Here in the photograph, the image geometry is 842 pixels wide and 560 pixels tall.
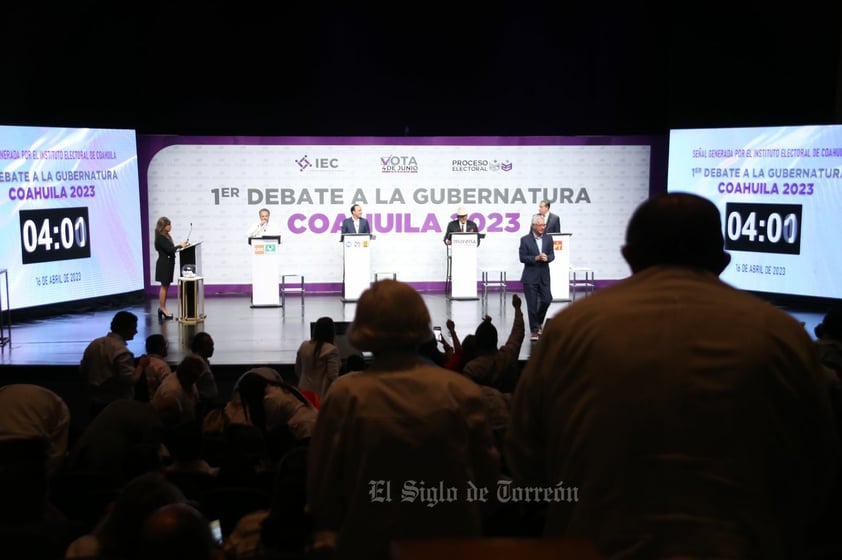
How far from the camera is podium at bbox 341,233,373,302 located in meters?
12.5

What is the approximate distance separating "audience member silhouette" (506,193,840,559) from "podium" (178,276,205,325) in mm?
9803

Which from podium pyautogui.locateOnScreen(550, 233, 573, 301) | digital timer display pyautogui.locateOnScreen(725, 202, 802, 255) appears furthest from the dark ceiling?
podium pyautogui.locateOnScreen(550, 233, 573, 301)

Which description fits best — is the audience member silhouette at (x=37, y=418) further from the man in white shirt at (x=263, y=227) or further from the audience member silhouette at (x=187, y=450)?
the man in white shirt at (x=263, y=227)

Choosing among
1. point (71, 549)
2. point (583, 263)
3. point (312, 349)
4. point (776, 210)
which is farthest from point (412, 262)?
point (71, 549)

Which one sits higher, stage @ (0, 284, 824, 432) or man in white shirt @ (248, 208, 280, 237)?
man in white shirt @ (248, 208, 280, 237)

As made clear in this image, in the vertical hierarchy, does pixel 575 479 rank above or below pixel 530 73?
below

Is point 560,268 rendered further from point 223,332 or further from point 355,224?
point 223,332

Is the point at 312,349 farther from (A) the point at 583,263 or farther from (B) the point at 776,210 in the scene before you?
(A) the point at 583,263

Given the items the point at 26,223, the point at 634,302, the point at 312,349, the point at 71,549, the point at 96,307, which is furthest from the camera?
the point at 96,307

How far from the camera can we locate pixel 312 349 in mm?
6105

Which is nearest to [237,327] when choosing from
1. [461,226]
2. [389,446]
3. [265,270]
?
[265,270]

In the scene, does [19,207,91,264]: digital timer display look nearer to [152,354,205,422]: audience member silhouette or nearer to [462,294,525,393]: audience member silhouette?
[152,354,205,422]: audience member silhouette

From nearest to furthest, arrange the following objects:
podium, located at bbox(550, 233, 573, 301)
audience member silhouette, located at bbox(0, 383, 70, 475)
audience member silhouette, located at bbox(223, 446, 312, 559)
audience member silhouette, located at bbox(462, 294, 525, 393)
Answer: audience member silhouette, located at bbox(223, 446, 312, 559), audience member silhouette, located at bbox(0, 383, 70, 475), audience member silhouette, located at bbox(462, 294, 525, 393), podium, located at bbox(550, 233, 573, 301)

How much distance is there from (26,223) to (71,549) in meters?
9.40
